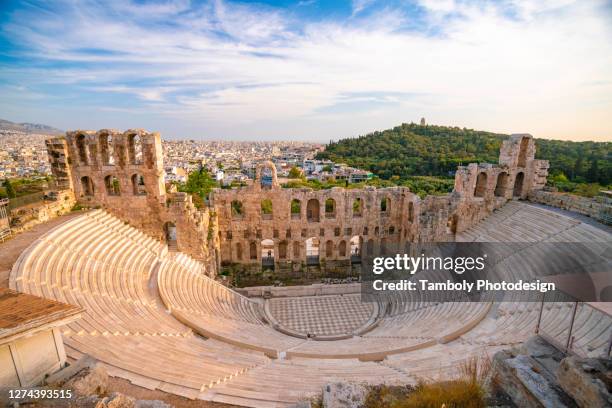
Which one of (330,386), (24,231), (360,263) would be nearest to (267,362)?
(330,386)

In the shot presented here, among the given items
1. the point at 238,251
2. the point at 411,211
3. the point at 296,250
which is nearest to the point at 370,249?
the point at 411,211

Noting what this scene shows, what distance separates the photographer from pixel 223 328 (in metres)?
13.3

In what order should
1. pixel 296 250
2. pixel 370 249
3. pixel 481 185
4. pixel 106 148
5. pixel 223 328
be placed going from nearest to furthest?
pixel 223 328, pixel 106 148, pixel 481 185, pixel 296 250, pixel 370 249

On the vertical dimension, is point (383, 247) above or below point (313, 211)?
below

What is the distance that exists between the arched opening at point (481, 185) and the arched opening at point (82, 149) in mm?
26899

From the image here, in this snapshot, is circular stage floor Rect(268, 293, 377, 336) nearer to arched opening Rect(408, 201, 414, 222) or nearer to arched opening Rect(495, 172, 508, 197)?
arched opening Rect(408, 201, 414, 222)

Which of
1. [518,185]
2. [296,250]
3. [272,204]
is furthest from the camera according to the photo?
[296,250]

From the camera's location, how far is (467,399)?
536 centimetres

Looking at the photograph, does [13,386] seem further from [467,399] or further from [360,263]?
[360,263]

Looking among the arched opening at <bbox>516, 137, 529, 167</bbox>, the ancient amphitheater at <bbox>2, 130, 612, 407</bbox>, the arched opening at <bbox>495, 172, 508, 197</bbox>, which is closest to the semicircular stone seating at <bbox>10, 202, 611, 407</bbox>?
the ancient amphitheater at <bbox>2, 130, 612, 407</bbox>

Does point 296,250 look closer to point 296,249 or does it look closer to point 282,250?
point 296,249

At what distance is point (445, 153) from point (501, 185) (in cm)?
4088

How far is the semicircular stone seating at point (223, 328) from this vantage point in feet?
27.7

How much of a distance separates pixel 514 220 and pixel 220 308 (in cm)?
1901
